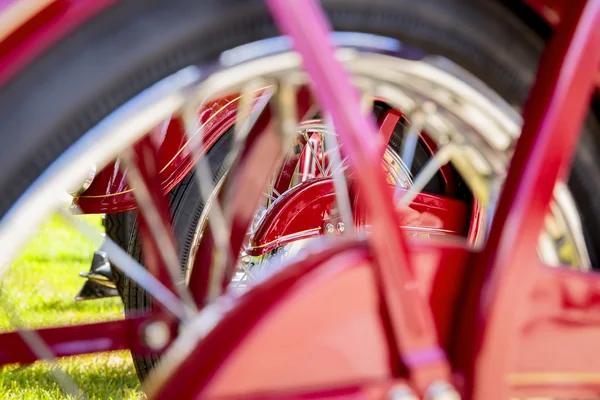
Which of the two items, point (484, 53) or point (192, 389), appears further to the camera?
point (484, 53)

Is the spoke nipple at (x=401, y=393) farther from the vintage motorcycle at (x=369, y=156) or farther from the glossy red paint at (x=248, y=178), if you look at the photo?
the glossy red paint at (x=248, y=178)

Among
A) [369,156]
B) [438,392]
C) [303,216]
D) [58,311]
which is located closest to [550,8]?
[369,156]

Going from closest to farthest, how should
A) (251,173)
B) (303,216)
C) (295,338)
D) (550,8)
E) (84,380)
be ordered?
(295,338) → (550,8) → (251,173) → (303,216) → (84,380)

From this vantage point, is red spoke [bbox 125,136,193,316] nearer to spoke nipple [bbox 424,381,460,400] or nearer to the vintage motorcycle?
the vintage motorcycle

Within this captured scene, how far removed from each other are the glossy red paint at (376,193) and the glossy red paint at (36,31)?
0.17m

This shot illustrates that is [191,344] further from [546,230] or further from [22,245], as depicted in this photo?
[546,230]

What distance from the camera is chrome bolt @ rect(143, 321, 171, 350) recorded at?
3.50 ft

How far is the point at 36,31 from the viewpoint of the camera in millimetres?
544

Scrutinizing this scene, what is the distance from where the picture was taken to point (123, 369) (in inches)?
84.9

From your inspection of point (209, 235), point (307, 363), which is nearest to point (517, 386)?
Answer: point (307, 363)

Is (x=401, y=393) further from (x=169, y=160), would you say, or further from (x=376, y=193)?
(x=169, y=160)

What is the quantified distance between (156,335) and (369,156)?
57 cm

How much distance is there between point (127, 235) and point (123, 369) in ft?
2.07

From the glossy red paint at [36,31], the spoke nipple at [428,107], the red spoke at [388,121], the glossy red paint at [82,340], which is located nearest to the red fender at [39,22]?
the glossy red paint at [36,31]
